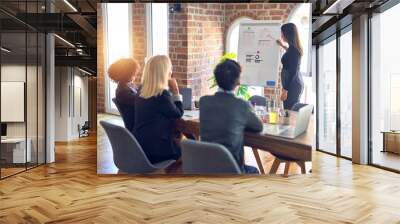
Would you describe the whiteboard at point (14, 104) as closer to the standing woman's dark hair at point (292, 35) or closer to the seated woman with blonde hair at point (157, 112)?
the seated woman with blonde hair at point (157, 112)

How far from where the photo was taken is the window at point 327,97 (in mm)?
9750

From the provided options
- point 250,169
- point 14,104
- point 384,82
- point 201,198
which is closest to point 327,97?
point 384,82

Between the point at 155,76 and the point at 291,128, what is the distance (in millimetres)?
1955

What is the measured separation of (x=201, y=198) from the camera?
4.75 metres

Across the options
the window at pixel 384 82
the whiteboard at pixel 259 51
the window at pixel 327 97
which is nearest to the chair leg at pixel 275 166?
the whiteboard at pixel 259 51

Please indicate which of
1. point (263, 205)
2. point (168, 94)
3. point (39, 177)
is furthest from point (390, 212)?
point (39, 177)

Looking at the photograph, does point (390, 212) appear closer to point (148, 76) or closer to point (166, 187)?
point (166, 187)

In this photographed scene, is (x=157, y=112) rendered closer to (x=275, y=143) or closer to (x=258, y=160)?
(x=258, y=160)

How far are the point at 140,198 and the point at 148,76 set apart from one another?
1.70m

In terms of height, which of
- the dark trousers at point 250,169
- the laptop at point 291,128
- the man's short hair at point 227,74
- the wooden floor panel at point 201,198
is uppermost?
the man's short hair at point 227,74

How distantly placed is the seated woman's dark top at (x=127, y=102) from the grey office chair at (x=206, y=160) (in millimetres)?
814

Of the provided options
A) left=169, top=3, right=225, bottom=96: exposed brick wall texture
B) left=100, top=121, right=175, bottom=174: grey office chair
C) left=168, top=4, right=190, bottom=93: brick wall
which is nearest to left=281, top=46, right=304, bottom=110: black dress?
left=169, top=3, right=225, bottom=96: exposed brick wall texture

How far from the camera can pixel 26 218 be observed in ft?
12.8

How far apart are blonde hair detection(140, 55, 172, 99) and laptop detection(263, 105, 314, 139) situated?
4.92 ft
